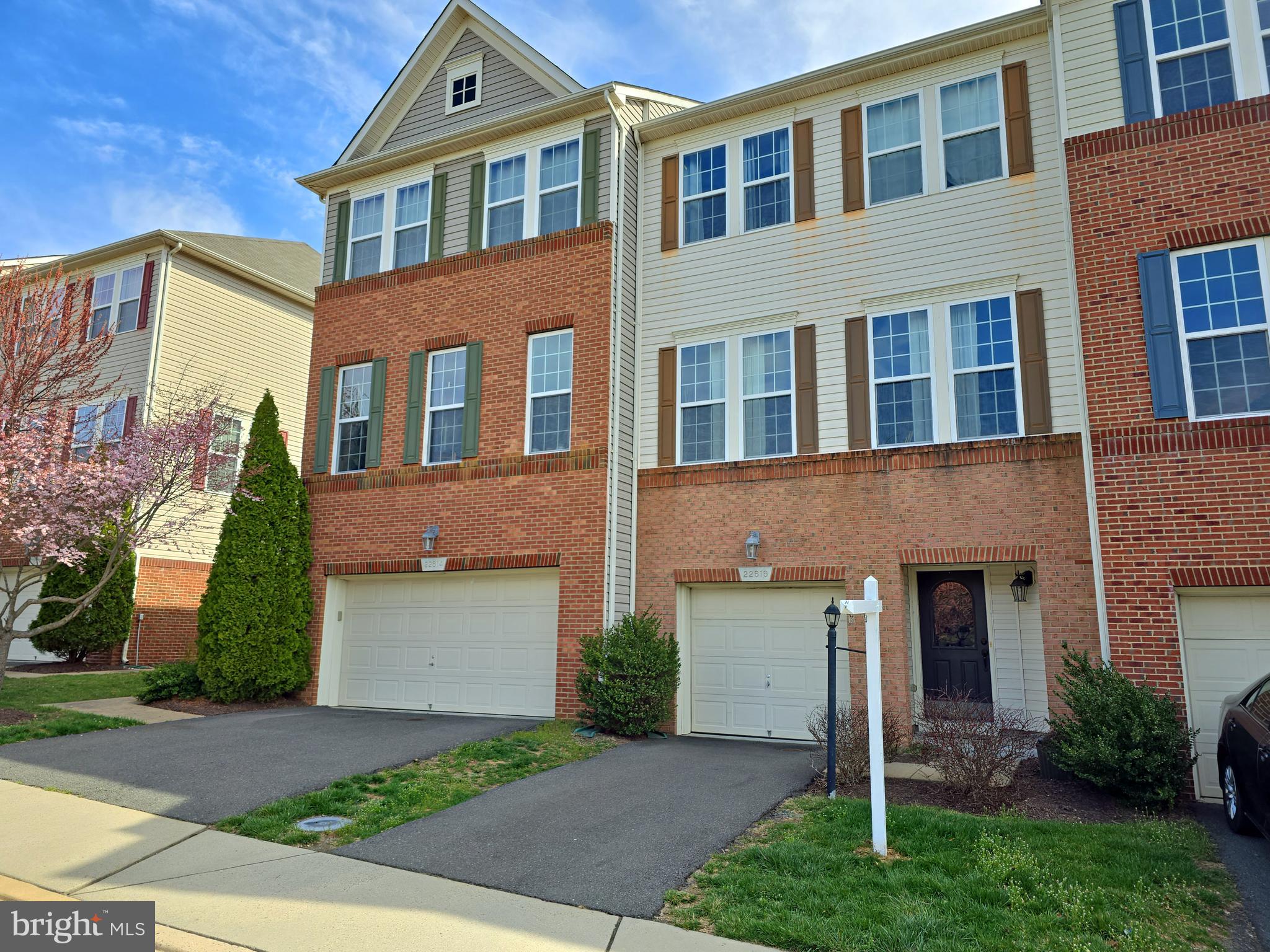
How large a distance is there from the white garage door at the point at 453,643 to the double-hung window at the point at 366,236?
5652 mm

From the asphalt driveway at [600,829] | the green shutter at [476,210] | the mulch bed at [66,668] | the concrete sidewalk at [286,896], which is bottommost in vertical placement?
the concrete sidewalk at [286,896]

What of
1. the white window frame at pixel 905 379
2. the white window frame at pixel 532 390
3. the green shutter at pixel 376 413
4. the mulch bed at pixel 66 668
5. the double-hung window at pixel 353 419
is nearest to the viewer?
the white window frame at pixel 905 379

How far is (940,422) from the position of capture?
11.3 metres

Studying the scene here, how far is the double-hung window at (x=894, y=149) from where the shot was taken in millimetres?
12172

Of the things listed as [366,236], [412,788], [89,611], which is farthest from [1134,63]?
[89,611]

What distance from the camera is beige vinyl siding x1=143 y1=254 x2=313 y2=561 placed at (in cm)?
1925

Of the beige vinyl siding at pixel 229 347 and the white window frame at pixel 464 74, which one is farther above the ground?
the white window frame at pixel 464 74

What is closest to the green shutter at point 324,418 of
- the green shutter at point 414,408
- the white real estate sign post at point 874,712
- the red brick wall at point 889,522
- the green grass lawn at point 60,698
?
the green shutter at point 414,408

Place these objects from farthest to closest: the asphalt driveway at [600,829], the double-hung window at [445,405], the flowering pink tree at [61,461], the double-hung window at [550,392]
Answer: the double-hung window at [445,405] < the double-hung window at [550,392] < the flowering pink tree at [61,461] < the asphalt driveway at [600,829]

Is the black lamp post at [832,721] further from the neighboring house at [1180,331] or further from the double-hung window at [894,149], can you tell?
the double-hung window at [894,149]

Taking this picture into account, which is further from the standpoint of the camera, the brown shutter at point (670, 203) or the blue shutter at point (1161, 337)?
the brown shutter at point (670, 203)

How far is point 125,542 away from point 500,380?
20.6 ft

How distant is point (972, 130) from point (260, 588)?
12.4 metres

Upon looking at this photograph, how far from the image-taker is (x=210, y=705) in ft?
43.5
